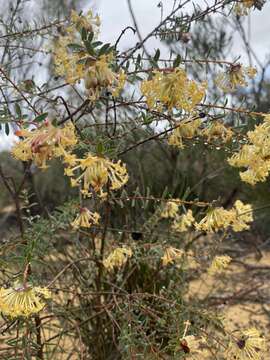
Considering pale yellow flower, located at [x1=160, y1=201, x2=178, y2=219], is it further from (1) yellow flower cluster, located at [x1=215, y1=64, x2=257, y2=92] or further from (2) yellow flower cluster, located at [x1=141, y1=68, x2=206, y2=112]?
(2) yellow flower cluster, located at [x1=141, y1=68, x2=206, y2=112]

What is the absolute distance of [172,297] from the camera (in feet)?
7.53

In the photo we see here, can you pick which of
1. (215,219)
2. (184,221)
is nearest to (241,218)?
(184,221)

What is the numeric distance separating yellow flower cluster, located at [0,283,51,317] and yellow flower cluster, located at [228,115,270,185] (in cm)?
62

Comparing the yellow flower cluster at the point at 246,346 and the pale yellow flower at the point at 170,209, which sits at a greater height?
the pale yellow flower at the point at 170,209

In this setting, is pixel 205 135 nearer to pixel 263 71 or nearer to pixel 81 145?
pixel 81 145

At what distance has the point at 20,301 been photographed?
3.89ft

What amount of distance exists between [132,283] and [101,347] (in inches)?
19.4

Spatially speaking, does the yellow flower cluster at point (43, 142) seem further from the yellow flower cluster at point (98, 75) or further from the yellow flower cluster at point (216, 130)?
the yellow flower cluster at point (216, 130)

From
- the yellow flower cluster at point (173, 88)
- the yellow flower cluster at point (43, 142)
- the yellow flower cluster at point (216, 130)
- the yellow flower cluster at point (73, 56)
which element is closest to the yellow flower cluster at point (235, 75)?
the yellow flower cluster at point (216, 130)

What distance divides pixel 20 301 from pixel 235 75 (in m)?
0.82

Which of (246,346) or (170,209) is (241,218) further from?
(246,346)

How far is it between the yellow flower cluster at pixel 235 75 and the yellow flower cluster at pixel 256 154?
6.3 inches

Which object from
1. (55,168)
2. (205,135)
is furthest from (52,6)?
(205,135)

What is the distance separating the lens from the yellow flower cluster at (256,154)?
4.25 ft
